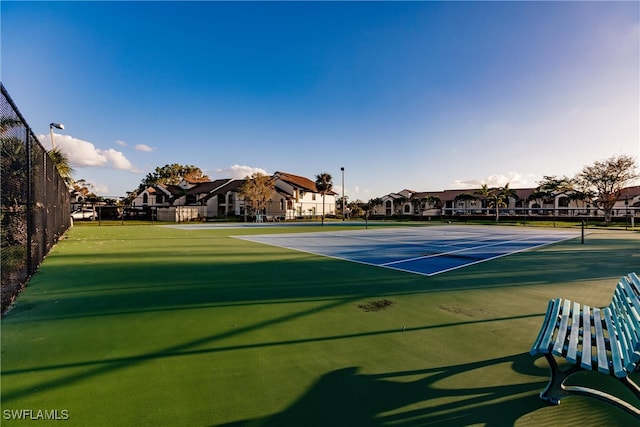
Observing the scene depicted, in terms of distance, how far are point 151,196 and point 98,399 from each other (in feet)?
212

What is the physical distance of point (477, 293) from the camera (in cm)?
621

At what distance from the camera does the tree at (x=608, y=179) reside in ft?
147

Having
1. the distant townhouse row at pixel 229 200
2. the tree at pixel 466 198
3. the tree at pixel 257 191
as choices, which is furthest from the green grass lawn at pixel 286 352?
the tree at pixel 466 198

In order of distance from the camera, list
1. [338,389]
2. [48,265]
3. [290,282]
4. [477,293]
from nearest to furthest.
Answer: [338,389]
[477,293]
[290,282]
[48,265]

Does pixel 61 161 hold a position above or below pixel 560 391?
above

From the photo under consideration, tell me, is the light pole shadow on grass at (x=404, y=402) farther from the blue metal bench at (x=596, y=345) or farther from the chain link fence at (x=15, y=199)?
the chain link fence at (x=15, y=199)

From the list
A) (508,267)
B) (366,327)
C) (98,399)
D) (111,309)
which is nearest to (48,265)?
(111,309)

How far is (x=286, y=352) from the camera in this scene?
3.63m

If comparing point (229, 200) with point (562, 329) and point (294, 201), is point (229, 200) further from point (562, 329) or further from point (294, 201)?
point (562, 329)

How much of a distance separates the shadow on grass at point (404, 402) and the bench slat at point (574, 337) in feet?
1.89

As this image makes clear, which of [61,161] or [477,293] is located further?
[61,161]

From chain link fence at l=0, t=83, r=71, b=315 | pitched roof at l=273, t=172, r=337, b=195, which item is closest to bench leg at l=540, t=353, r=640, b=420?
chain link fence at l=0, t=83, r=71, b=315

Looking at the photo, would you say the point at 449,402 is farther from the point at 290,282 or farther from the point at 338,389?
the point at 290,282

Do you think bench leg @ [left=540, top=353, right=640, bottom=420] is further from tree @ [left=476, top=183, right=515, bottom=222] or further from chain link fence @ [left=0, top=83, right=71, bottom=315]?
tree @ [left=476, top=183, right=515, bottom=222]
